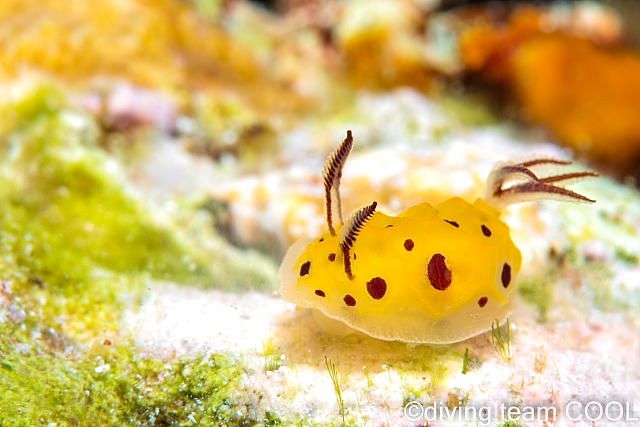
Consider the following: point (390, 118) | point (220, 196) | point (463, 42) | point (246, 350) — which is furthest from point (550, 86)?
point (246, 350)

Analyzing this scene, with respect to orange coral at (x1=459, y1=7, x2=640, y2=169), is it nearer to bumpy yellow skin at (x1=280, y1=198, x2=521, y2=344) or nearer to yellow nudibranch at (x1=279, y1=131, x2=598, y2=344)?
yellow nudibranch at (x1=279, y1=131, x2=598, y2=344)

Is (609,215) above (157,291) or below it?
above

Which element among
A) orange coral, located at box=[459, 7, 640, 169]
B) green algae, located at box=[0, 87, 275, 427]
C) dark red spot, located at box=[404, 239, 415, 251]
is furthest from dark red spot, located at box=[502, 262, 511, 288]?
orange coral, located at box=[459, 7, 640, 169]

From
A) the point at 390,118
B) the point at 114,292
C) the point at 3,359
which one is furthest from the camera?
the point at 390,118

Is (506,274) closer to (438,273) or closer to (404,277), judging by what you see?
(438,273)

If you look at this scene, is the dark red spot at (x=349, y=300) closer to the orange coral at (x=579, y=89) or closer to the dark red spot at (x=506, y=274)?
the dark red spot at (x=506, y=274)

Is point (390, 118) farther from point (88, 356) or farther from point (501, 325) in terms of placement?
point (88, 356)

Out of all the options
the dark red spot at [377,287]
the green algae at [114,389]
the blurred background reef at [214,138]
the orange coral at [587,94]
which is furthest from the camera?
the orange coral at [587,94]

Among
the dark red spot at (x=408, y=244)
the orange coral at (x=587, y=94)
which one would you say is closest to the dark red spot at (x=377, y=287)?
the dark red spot at (x=408, y=244)
